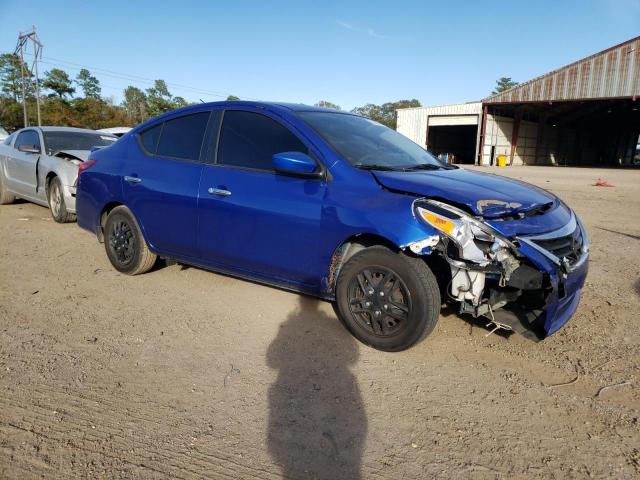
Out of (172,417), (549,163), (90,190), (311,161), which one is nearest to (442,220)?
(311,161)

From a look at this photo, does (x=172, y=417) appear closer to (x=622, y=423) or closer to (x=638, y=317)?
(x=622, y=423)

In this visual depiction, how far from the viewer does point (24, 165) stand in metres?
8.00

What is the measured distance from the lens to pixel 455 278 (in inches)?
117

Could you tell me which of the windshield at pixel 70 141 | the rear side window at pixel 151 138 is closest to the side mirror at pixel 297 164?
the rear side window at pixel 151 138

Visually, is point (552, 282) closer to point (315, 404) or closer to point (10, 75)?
point (315, 404)

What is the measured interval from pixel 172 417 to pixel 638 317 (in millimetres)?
3712

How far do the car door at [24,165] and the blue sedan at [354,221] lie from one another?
4464 millimetres

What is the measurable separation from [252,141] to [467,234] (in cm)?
193

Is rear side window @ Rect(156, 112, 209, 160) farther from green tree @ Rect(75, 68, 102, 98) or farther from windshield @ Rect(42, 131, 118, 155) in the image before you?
green tree @ Rect(75, 68, 102, 98)

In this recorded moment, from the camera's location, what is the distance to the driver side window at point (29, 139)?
312 inches

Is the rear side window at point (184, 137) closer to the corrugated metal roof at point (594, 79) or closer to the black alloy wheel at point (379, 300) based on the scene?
the black alloy wheel at point (379, 300)

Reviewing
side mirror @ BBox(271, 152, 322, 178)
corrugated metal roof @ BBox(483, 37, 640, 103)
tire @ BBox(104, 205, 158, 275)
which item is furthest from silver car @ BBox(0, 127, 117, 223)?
corrugated metal roof @ BBox(483, 37, 640, 103)

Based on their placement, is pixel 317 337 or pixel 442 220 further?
pixel 317 337

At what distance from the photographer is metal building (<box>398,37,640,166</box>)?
29031 mm
